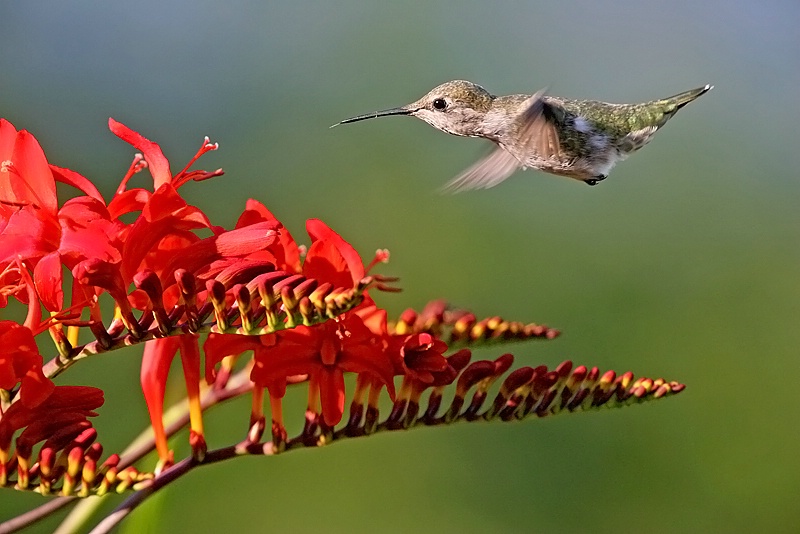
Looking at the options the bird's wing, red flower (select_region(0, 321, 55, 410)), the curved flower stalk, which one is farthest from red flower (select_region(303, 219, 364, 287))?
the bird's wing

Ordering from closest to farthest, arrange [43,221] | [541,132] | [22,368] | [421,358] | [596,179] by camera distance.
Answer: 1. [22,368]
2. [43,221]
3. [421,358]
4. [541,132]
5. [596,179]

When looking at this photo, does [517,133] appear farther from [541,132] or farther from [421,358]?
[421,358]

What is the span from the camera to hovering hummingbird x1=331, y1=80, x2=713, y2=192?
2.26 metres

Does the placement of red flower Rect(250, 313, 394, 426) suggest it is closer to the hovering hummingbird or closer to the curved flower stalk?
the curved flower stalk

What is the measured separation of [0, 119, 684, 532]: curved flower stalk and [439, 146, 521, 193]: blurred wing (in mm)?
768

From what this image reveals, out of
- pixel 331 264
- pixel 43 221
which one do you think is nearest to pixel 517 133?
pixel 331 264

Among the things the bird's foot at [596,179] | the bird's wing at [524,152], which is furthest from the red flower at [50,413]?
the bird's foot at [596,179]

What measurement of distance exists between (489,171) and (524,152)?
0.18 m

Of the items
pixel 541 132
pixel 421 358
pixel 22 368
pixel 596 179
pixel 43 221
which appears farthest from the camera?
pixel 596 179

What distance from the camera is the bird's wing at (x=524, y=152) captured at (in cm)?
218

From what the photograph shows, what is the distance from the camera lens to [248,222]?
1489mm

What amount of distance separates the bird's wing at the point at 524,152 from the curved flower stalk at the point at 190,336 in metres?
0.67

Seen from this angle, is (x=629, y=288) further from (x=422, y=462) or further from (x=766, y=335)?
(x=422, y=462)

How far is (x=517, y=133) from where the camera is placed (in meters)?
2.26
